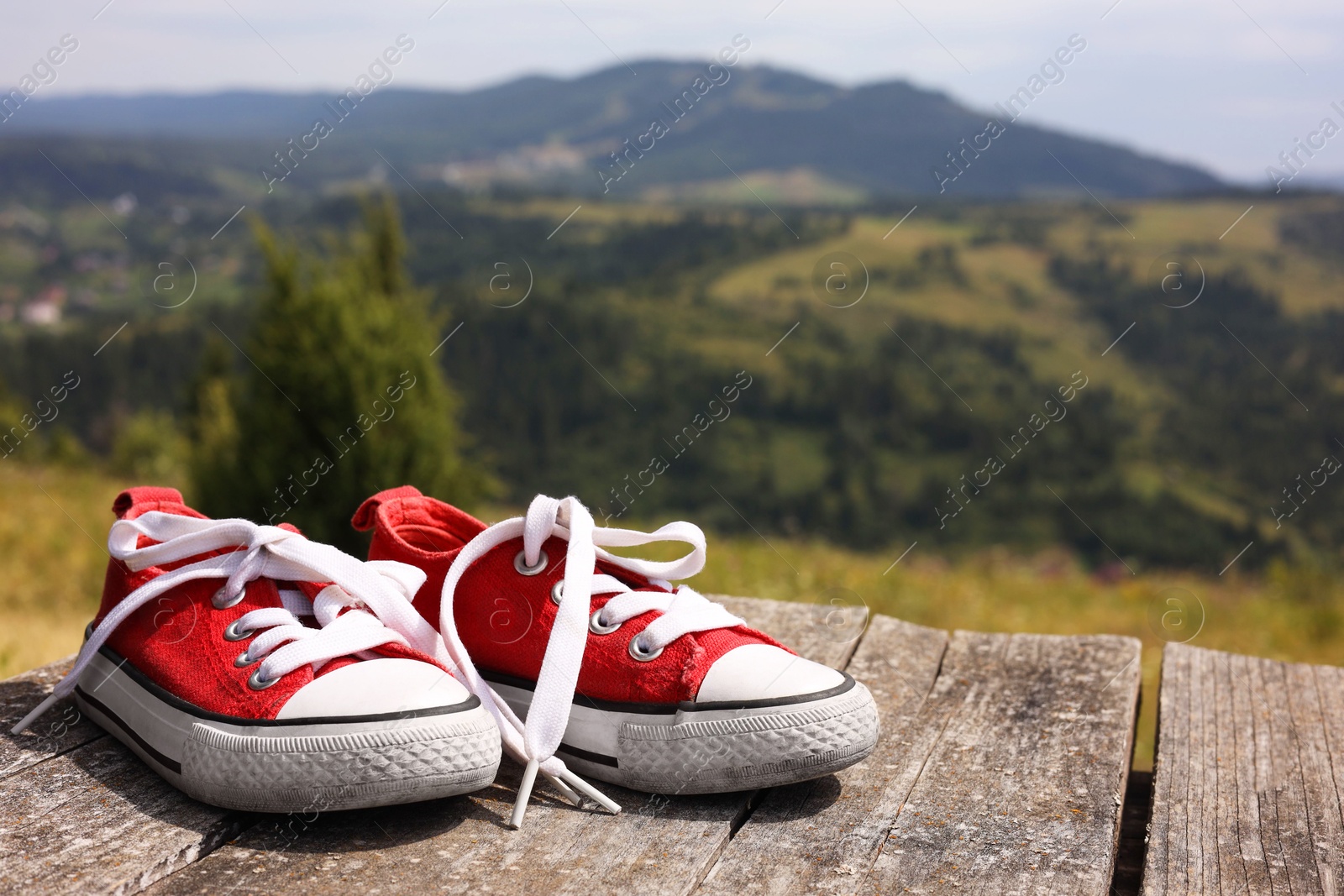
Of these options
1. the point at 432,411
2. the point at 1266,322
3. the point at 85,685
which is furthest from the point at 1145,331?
the point at 85,685

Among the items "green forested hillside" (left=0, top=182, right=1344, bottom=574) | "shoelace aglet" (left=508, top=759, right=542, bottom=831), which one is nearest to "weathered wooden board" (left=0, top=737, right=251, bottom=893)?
"shoelace aglet" (left=508, top=759, right=542, bottom=831)

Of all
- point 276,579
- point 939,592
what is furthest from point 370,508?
point 939,592

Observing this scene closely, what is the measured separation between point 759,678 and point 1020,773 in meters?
0.60

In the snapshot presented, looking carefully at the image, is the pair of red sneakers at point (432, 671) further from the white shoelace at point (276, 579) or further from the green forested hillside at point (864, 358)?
the green forested hillside at point (864, 358)

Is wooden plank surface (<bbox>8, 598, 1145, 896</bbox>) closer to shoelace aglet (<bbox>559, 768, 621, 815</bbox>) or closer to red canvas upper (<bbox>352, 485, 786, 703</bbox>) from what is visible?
shoelace aglet (<bbox>559, 768, 621, 815</bbox>)

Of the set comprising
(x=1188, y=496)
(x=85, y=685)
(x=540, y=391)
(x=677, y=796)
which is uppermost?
(x=85, y=685)

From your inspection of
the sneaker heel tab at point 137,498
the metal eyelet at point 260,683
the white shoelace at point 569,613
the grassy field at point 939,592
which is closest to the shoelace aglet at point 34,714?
the sneaker heel tab at point 137,498

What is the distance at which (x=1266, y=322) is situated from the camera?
104m

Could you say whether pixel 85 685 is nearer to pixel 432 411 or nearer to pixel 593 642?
pixel 593 642

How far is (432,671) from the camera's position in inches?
69.4

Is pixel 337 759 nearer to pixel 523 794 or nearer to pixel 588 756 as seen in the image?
pixel 523 794

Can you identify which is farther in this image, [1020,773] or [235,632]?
[1020,773]

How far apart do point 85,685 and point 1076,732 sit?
2089 millimetres

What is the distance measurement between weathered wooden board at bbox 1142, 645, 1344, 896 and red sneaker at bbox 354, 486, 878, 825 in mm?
579
